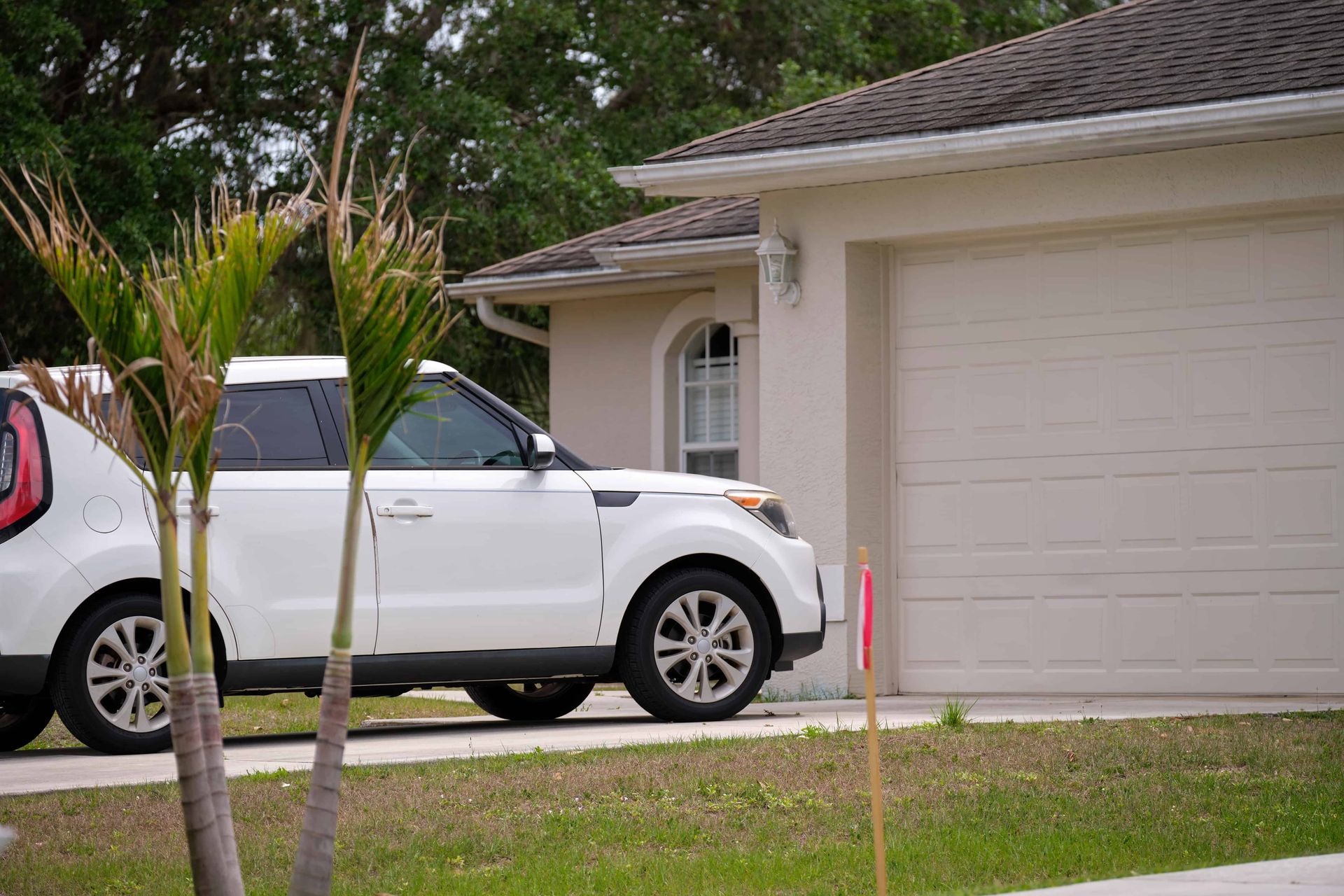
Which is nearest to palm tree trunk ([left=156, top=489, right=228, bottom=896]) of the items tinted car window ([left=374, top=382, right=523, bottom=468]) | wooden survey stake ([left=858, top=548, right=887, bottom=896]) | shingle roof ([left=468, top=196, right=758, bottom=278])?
wooden survey stake ([left=858, top=548, right=887, bottom=896])

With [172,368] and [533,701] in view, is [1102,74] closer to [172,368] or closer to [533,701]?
[533,701]

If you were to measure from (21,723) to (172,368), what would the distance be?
213 inches

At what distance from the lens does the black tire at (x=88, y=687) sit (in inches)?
319

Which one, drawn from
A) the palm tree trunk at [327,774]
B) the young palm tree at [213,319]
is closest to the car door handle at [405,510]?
the young palm tree at [213,319]

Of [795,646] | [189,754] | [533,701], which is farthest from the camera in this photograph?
[533,701]

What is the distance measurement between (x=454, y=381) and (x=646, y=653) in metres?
1.65

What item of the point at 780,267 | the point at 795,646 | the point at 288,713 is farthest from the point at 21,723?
the point at 780,267

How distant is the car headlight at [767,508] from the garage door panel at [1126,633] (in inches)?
83.9

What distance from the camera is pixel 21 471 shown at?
812cm

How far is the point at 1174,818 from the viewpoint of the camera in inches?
242

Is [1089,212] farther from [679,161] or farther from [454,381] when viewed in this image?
[454,381]

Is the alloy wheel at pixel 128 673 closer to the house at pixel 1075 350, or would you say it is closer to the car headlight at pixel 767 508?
the car headlight at pixel 767 508

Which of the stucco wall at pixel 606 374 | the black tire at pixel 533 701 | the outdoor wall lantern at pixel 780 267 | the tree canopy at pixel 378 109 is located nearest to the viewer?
the black tire at pixel 533 701

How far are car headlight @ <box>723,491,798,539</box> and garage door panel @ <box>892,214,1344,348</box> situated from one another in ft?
7.91
